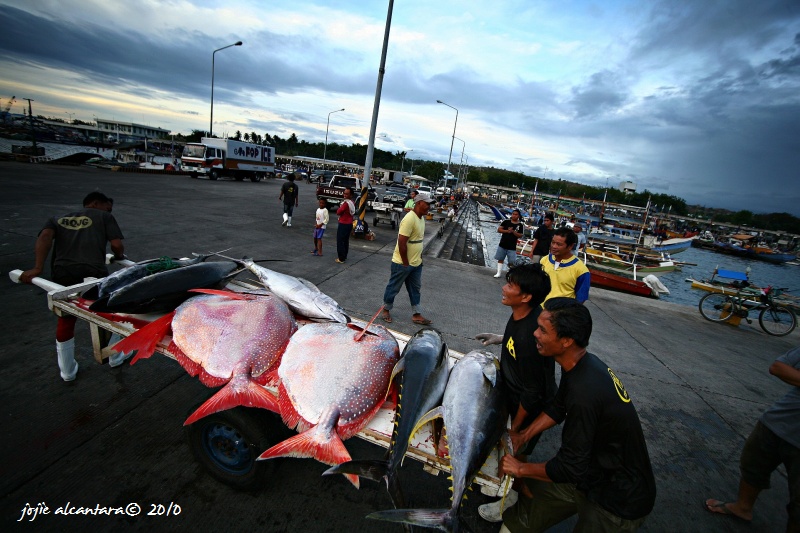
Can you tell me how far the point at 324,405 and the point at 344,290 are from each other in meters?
4.37

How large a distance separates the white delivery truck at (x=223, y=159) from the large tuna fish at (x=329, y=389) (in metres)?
28.7

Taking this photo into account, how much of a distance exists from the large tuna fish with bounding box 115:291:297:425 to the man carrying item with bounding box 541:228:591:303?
10.2ft

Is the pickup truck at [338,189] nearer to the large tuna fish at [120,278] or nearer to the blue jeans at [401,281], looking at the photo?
the blue jeans at [401,281]

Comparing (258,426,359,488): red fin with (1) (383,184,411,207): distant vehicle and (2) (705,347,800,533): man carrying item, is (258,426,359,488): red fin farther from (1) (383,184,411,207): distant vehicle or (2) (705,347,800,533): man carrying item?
(1) (383,184,411,207): distant vehicle

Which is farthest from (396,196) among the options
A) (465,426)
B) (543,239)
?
(465,426)

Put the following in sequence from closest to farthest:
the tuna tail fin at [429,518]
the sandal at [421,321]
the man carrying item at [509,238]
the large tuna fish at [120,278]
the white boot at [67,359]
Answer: the tuna tail fin at [429,518] < the large tuna fish at [120,278] < the white boot at [67,359] < the sandal at [421,321] < the man carrying item at [509,238]

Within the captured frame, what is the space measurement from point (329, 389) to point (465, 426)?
0.76 meters

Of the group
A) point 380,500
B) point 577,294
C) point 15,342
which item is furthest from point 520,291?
point 15,342

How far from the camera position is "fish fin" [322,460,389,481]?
1.61 meters

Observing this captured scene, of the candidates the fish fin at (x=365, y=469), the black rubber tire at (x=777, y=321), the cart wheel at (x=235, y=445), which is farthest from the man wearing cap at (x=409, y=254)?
the black rubber tire at (x=777, y=321)

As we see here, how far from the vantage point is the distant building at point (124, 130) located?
113 metres

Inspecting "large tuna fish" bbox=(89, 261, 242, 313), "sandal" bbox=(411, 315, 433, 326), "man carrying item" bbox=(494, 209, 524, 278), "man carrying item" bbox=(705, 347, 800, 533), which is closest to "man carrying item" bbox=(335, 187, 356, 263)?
"sandal" bbox=(411, 315, 433, 326)

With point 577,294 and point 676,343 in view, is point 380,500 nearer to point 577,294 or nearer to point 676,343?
point 577,294

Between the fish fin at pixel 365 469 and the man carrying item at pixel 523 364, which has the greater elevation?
the man carrying item at pixel 523 364
